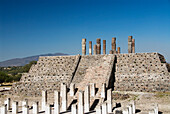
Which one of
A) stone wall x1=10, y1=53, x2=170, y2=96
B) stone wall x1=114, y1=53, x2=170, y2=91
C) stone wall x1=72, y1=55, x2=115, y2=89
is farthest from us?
stone wall x1=72, y1=55, x2=115, y2=89

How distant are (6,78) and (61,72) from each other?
27.1m

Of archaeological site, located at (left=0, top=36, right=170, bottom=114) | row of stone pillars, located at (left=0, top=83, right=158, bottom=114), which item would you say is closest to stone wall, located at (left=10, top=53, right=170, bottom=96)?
archaeological site, located at (left=0, top=36, right=170, bottom=114)

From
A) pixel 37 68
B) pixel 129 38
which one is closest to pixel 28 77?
pixel 37 68

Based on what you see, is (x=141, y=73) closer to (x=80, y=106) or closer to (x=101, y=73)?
(x=101, y=73)

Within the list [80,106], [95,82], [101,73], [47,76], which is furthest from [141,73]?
[47,76]

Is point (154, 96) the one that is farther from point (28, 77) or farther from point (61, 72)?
point (28, 77)

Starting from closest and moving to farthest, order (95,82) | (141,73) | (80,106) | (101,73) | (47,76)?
(80,106) < (95,82) < (141,73) < (101,73) < (47,76)

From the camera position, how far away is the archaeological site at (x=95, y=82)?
21.7m

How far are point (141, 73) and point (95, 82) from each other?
5.97m

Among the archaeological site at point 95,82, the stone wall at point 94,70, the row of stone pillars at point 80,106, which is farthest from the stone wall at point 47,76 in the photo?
the row of stone pillars at point 80,106

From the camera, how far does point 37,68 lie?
3275cm

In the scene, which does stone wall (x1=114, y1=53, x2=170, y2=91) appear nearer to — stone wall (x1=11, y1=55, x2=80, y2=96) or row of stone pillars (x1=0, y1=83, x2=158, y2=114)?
row of stone pillars (x1=0, y1=83, x2=158, y2=114)

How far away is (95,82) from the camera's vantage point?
26531 millimetres

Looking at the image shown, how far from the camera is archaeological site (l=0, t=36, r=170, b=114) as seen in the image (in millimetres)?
21719
